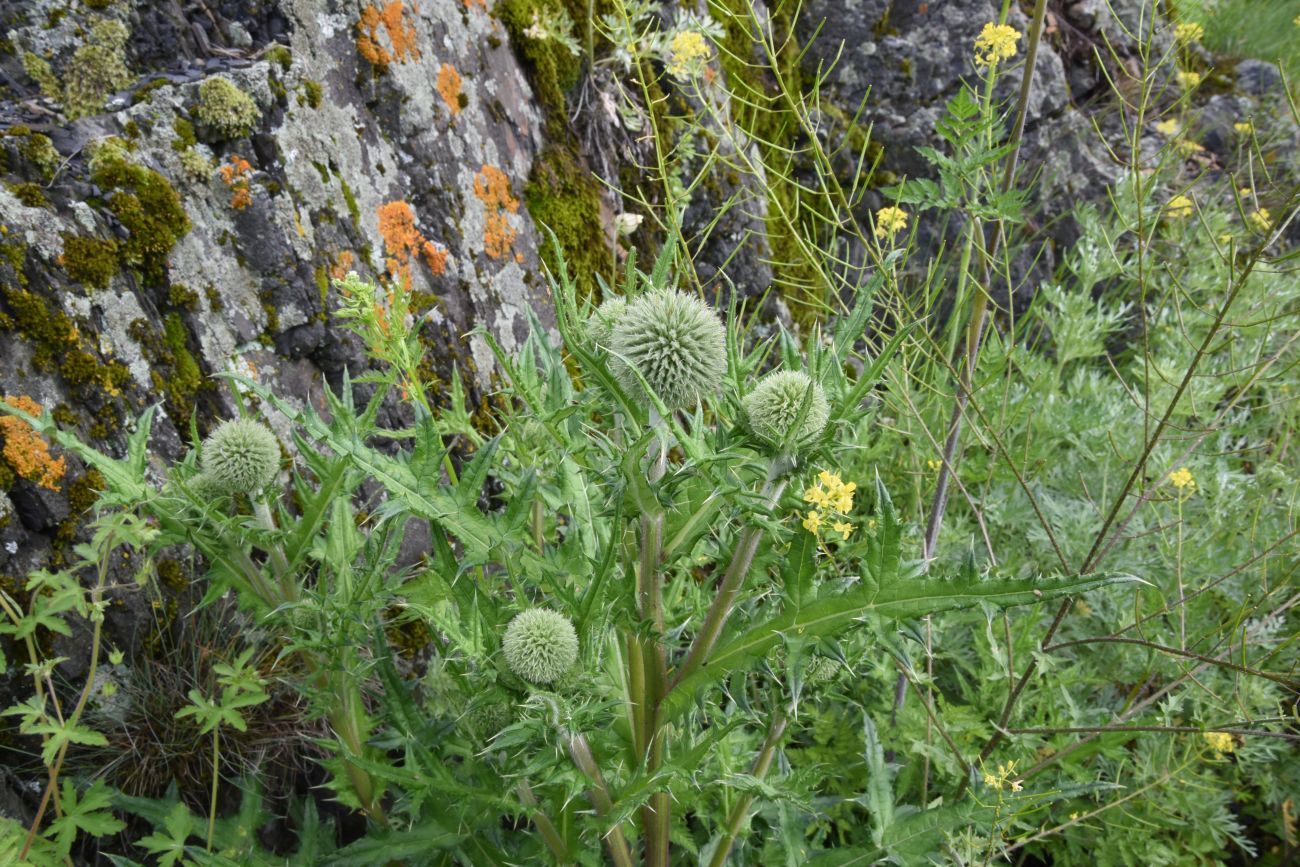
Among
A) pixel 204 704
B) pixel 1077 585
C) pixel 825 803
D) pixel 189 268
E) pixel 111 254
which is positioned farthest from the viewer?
pixel 189 268

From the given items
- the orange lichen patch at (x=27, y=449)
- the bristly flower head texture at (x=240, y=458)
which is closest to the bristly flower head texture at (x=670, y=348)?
the bristly flower head texture at (x=240, y=458)

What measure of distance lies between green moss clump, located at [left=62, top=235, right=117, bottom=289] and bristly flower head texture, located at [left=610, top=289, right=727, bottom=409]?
1812 mm

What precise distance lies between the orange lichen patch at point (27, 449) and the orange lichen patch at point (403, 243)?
51.4 inches

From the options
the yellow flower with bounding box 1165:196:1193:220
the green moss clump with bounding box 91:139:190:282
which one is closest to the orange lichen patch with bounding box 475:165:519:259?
the green moss clump with bounding box 91:139:190:282

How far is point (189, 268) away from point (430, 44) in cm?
154

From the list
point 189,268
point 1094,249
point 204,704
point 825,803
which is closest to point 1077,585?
point 825,803

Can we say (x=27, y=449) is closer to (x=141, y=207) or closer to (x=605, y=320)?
(x=141, y=207)

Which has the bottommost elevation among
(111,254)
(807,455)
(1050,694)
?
(1050,694)

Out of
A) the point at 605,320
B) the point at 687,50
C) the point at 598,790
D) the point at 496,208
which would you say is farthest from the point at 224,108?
the point at 598,790

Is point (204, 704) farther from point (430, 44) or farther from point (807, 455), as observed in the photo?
point (430, 44)

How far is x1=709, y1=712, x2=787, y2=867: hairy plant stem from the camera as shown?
212cm

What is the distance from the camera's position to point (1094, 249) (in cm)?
440

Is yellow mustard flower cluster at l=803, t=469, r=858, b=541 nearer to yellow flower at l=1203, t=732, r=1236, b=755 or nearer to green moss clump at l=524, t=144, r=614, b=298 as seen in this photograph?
yellow flower at l=1203, t=732, r=1236, b=755

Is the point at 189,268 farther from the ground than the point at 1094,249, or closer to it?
farther from the ground
